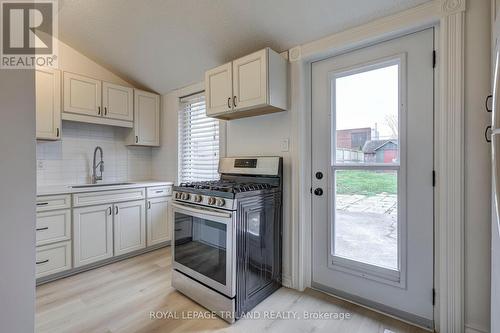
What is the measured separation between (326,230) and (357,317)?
0.67 metres

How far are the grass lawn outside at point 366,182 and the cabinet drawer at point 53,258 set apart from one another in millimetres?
2712

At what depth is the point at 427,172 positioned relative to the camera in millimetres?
1727

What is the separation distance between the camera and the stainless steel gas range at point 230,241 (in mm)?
1834

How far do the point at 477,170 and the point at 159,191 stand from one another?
3.18m

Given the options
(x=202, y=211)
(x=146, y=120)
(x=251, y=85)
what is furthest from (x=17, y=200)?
(x=146, y=120)

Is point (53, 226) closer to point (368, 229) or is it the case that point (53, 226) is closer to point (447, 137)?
point (368, 229)

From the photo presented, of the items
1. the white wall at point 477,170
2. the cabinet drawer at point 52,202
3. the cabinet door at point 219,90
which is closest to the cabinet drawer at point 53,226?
the cabinet drawer at point 52,202

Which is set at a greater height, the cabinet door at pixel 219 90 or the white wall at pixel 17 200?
the cabinet door at pixel 219 90

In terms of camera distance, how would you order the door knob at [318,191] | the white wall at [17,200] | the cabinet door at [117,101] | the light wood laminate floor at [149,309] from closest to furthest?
the white wall at [17,200], the light wood laminate floor at [149,309], the door knob at [318,191], the cabinet door at [117,101]

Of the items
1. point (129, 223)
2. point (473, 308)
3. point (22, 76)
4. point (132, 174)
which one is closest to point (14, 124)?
point (22, 76)

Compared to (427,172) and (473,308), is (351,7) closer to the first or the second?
(427,172)

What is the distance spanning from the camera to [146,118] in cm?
354

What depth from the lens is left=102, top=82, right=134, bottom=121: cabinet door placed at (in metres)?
3.11

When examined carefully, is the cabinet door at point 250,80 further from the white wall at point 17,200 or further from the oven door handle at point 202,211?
the white wall at point 17,200
